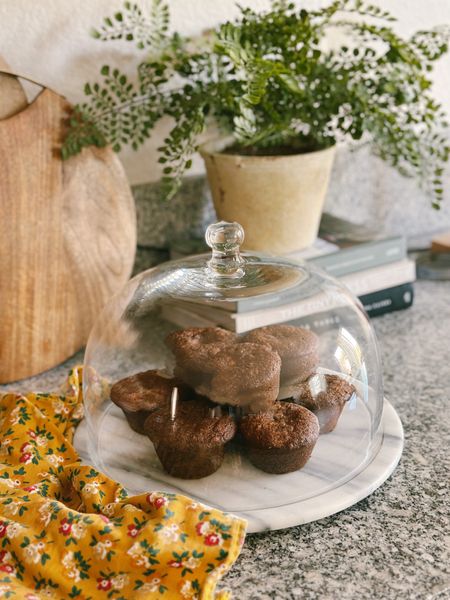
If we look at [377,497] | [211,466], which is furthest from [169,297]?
[377,497]

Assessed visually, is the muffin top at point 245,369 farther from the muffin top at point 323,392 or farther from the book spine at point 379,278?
the book spine at point 379,278

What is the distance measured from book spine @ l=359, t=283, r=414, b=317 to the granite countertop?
1.01 feet

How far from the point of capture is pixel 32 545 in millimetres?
620

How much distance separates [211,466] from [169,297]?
0.57 ft

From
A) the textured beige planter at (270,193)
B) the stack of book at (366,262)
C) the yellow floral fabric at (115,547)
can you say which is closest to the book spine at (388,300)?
the stack of book at (366,262)

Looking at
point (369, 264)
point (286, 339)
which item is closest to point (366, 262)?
point (369, 264)

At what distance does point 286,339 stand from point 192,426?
13 centimetres

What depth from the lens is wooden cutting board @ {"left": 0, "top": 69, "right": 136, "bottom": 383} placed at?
976 mm

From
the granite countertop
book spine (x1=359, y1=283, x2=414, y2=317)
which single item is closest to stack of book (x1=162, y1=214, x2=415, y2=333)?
book spine (x1=359, y1=283, x2=414, y2=317)

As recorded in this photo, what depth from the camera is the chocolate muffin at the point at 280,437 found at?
2.35 ft

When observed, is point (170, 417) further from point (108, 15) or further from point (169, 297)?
point (108, 15)

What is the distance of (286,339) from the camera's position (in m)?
0.79

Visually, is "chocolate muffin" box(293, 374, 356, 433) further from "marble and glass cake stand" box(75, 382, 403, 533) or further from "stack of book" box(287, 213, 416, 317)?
"stack of book" box(287, 213, 416, 317)

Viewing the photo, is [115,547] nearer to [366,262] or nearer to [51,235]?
[51,235]
